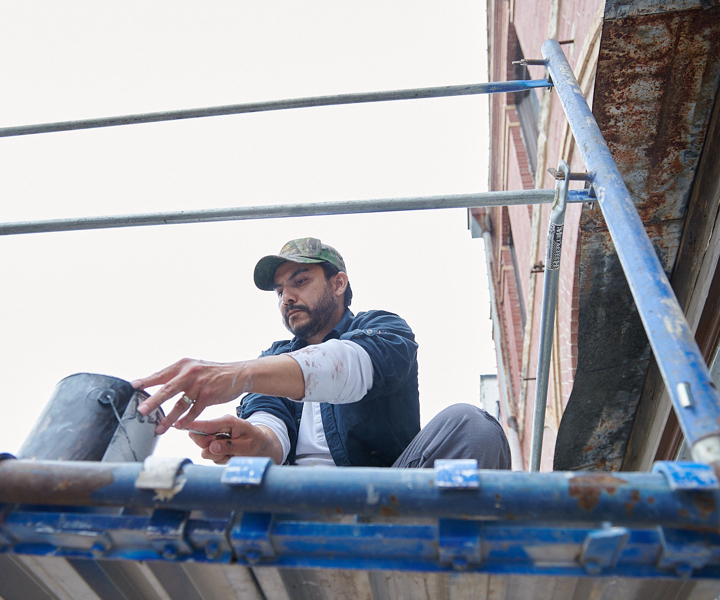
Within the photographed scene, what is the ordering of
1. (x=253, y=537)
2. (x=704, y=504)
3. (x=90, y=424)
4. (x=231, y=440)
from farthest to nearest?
(x=231, y=440) < (x=90, y=424) < (x=253, y=537) < (x=704, y=504)

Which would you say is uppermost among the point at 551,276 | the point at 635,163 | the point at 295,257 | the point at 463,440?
the point at 635,163

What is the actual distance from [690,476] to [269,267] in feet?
8.36

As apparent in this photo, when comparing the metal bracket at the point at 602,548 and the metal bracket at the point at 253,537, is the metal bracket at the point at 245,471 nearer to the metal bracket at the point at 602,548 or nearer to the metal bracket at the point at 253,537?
the metal bracket at the point at 253,537

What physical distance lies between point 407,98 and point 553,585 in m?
2.34

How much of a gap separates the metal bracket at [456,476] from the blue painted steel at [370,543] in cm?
10

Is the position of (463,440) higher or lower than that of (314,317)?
lower

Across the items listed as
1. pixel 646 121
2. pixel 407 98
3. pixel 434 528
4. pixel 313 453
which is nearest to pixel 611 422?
pixel 646 121

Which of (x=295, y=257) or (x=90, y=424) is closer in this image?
(x=90, y=424)

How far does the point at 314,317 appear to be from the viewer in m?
3.07

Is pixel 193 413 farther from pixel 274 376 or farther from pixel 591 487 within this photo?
pixel 591 487

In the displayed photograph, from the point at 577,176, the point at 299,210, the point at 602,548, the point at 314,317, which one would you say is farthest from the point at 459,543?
the point at 314,317

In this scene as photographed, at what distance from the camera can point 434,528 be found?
1.01 metres

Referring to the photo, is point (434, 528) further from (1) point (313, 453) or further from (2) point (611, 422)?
(2) point (611, 422)

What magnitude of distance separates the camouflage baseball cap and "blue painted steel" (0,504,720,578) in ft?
7.01
